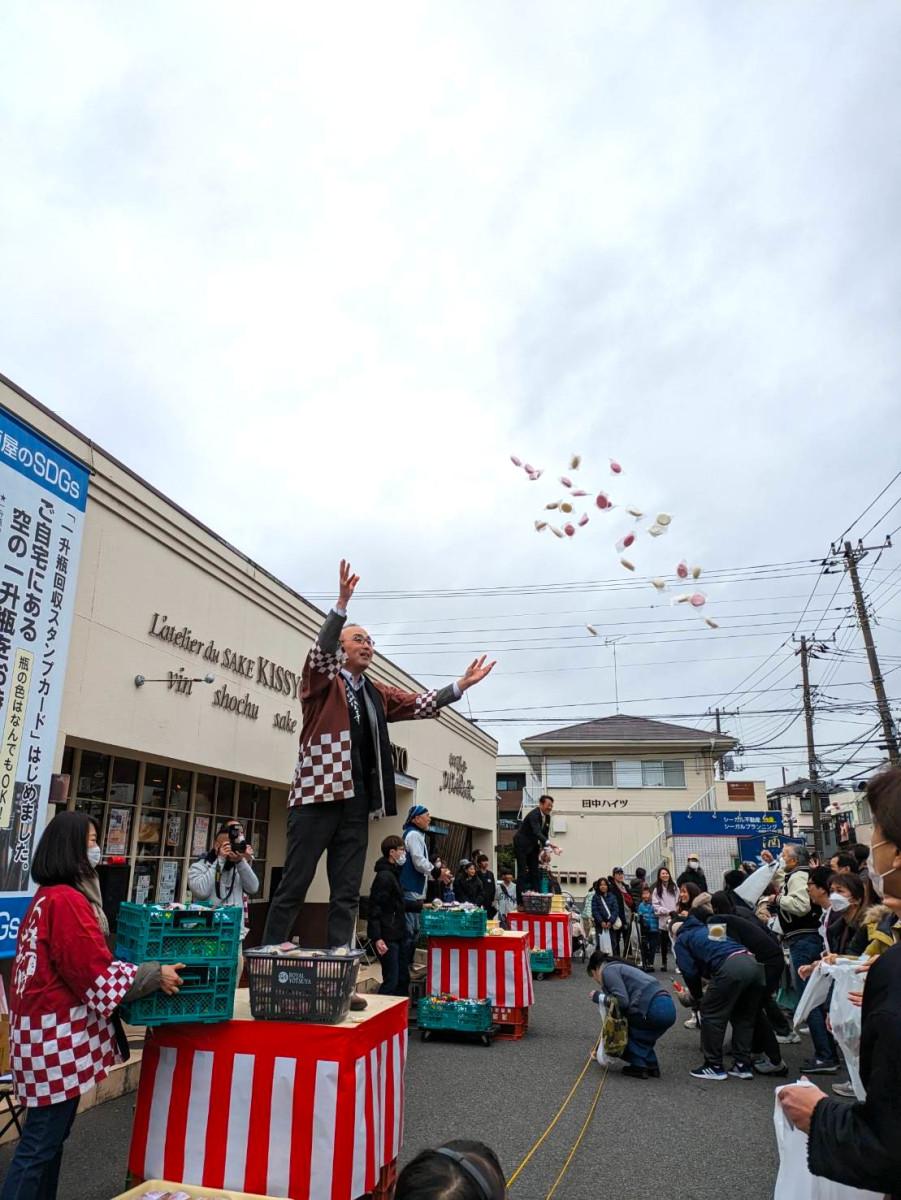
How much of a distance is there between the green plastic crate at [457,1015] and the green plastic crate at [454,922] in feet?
2.05

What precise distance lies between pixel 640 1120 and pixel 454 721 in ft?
45.2

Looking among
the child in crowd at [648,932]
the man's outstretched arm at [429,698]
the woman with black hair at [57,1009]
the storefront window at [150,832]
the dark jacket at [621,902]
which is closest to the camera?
the woman with black hair at [57,1009]

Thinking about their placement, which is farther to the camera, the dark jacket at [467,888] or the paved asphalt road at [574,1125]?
the dark jacket at [467,888]

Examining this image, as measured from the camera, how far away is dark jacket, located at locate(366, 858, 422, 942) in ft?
25.9

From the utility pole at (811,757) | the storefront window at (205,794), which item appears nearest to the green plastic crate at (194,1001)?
the storefront window at (205,794)

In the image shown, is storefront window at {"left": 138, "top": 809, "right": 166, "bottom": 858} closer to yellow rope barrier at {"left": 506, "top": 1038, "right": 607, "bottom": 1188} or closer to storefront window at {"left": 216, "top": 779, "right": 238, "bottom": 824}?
Answer: storefront window at {"left": 216, "top": 779, "right": 238, "bottom": 824}

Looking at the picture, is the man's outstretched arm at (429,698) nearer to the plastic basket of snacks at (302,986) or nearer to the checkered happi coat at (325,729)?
the checkered happi coat at (325,729)

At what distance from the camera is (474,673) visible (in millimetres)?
4855

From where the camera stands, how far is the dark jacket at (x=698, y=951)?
7.27 m

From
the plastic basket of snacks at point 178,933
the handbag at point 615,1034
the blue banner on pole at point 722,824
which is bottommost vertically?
the handbag at point 615,1034

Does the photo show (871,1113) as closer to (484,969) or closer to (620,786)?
(484,969)

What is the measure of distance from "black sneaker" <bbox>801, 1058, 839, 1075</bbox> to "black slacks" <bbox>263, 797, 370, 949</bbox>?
4.73 m

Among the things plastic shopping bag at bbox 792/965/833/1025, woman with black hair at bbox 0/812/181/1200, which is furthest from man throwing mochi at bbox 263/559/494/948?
plastic shopping bag at bbox 792/965/833/1025

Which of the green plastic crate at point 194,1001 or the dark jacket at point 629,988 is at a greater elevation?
the green plastic crate at point 194,1001
